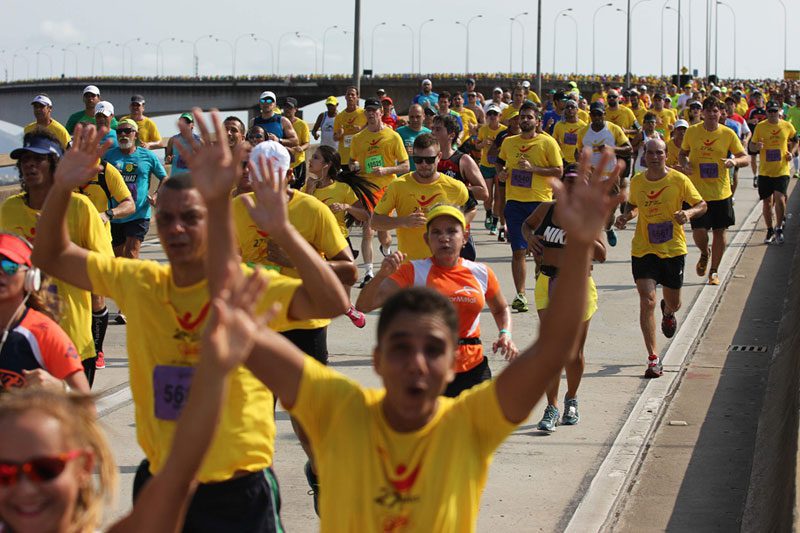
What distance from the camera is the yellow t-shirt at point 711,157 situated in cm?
1684

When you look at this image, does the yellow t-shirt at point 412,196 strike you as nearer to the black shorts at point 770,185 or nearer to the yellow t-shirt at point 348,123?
the black shorts at point 770,185

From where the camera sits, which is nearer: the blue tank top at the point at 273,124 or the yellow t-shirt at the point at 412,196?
the yellow t-shirt at the point at 412,196

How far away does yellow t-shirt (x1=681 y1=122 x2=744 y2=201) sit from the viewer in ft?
55.3

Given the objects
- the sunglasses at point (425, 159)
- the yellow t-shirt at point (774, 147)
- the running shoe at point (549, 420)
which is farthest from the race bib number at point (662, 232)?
the yellow t-shirt at point (774, 147)

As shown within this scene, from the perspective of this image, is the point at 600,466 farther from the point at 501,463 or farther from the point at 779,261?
the point at 779,261

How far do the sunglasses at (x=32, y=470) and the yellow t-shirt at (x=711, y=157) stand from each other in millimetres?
14505

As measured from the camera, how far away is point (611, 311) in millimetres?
14672

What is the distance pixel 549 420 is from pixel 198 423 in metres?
6.86

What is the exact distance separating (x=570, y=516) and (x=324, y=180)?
5.47 m

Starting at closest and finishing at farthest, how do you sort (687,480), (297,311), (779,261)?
(297,311)
(687,480)
(779,261)

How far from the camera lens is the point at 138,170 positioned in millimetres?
13773

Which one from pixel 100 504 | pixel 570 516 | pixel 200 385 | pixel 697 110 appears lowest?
pixel 570 516

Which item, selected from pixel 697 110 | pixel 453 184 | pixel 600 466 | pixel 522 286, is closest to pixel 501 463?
pixel 600 466

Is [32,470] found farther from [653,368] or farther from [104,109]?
[104,109]
